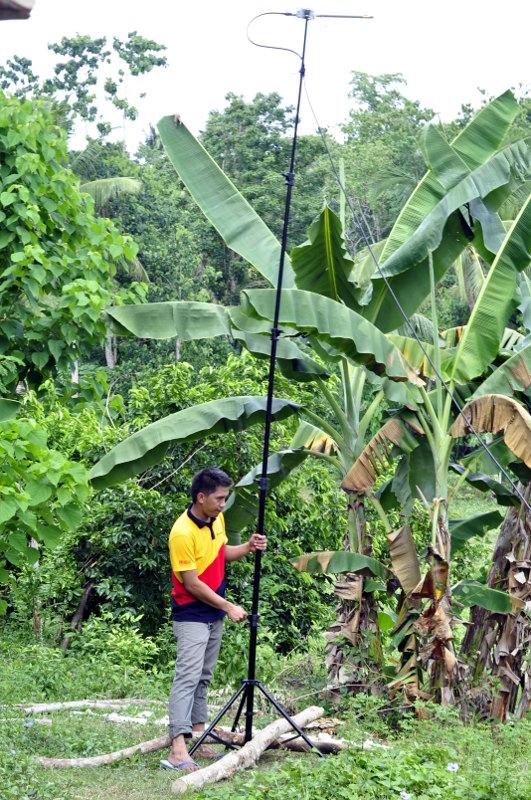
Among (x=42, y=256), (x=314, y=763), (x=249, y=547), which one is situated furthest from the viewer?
(x=42, y=256)

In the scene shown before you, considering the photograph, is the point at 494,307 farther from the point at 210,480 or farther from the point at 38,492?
the point at 38,492

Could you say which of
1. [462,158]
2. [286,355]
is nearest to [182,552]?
[286,355]

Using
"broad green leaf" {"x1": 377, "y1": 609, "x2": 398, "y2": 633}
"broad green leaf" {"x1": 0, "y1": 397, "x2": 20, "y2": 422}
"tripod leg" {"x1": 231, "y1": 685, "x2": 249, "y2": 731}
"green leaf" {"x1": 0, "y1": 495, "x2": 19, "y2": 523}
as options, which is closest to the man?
"tripod leg" {"x1": 231, "y1": 685, "x2": 249, "y2": 731}

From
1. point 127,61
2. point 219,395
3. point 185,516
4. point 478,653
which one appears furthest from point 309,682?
point 127,61

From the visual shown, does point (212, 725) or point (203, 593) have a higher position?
point (203, 593)

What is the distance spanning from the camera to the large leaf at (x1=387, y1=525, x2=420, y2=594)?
660 cm

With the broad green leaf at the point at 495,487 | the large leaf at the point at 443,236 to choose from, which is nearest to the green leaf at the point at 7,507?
the large leaf at the point at 443,236

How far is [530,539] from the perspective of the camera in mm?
6887

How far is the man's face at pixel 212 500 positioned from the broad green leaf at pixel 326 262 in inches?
77.1

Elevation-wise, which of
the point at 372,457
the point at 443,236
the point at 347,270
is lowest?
the point at 372,457

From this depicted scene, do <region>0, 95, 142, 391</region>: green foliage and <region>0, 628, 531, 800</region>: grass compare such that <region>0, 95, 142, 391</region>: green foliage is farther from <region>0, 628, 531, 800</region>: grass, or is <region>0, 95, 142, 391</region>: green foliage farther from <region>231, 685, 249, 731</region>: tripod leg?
<region>231, 685, 249, 731</region>: tripod leg

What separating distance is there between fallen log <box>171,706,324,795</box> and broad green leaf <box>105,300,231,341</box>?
279cm

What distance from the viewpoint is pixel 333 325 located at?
6.04 metres

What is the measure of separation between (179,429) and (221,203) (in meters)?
1.84
